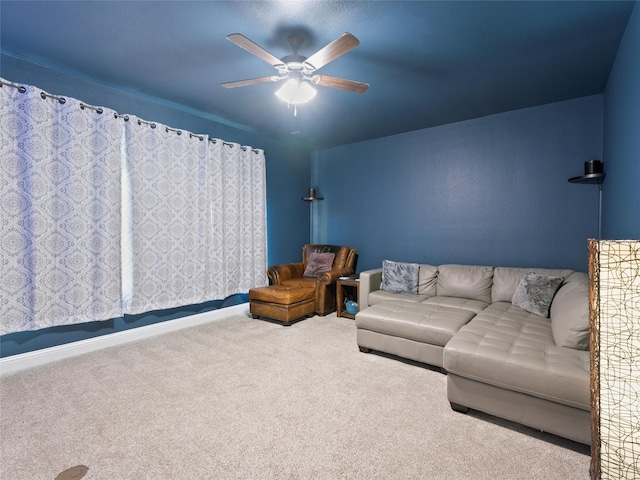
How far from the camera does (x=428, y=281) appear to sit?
390cm

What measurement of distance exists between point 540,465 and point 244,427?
167 centimetres

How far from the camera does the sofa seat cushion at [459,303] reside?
317cm

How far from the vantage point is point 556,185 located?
3469 millimetres

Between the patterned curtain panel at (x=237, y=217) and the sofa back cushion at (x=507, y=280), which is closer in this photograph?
the sofa back cushion at (x=507, y=280)

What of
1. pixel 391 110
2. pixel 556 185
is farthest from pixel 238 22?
pixel 556 185

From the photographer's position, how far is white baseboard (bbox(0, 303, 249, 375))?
2662mm

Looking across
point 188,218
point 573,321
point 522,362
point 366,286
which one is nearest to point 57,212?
point 188,218

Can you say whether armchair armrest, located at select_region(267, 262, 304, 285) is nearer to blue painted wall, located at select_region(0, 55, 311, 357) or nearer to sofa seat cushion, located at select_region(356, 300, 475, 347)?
blue painted wall, located at select_region(0, 55, 311, 357)

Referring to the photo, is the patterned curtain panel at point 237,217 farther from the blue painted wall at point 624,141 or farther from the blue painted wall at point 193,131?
the blue painted wall at point 624,141

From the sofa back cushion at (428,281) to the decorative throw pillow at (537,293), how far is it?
0.93 meters

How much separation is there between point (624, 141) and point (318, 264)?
3.66m

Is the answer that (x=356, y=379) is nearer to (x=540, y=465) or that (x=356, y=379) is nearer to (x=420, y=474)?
(x=420, y=474)

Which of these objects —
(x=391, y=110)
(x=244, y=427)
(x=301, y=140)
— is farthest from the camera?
(x=301, y=140)

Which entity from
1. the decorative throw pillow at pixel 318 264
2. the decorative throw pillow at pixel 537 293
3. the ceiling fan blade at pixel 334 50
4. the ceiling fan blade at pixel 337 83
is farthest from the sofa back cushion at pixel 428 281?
the ceiling fan blade at pixel 334 50
